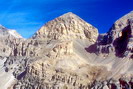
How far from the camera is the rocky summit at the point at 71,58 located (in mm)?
102062

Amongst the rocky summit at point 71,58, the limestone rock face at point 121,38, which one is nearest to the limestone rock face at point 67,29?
the rocky summit at point 71,58

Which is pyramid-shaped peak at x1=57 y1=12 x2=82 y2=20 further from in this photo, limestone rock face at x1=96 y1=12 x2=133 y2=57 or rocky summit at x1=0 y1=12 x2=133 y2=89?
limestone rock face at x1=96 y1=12 x2=133 y2=57

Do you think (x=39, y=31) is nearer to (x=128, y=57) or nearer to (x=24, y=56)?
(x=24, y=56)

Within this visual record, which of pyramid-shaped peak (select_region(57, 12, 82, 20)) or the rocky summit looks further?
pyramid-shaped peak (select_region(57, 12, 82, 20))

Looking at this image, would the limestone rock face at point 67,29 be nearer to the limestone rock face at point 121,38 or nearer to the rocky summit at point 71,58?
the rocky summit at point 71,58

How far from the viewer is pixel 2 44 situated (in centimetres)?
15612

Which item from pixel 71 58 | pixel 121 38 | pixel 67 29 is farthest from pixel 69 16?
pixel 71 58

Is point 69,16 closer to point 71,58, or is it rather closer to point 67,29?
point 67,29

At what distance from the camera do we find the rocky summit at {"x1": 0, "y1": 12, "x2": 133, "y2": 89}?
335 ft

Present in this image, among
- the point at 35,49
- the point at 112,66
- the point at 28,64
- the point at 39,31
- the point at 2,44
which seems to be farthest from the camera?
the point at 2,44

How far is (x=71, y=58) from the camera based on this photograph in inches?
4437

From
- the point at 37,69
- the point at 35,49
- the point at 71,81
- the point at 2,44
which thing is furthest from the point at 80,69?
the point at 2,44

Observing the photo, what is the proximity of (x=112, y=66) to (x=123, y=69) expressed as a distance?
6652mm

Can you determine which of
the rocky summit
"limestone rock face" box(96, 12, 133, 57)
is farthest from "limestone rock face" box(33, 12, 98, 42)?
"limestone rock face" box(96, 12, 133, 57)
